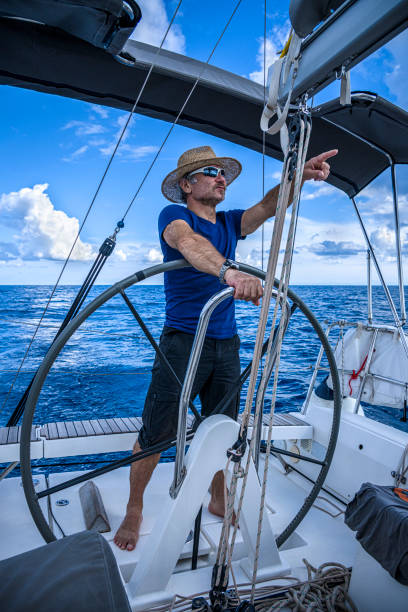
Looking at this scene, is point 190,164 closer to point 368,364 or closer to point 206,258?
point 206,258

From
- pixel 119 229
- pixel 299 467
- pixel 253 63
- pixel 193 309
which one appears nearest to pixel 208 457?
pixel 193 309

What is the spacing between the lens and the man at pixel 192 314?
1512 millimetres

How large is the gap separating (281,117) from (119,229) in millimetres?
1001

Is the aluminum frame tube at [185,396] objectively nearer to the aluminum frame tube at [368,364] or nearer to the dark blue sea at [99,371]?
the dark blue sea at [99,371]

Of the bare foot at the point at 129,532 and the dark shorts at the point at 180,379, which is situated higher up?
the dark shorts at the point at 180,379

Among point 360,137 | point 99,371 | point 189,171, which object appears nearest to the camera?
point 189,171

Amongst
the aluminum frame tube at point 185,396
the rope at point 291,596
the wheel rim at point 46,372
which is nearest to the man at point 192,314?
the wheel rim at point 46,372

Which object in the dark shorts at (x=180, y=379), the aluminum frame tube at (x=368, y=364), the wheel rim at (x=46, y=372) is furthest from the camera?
the aluminum frame tube at (x=368, y=364)

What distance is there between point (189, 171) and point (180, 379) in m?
0.79

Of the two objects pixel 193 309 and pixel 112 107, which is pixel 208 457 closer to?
pixel 193 309

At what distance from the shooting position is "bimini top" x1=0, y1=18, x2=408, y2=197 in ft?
5.57

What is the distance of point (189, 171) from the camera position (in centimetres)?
165

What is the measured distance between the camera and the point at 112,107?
81.2 inches

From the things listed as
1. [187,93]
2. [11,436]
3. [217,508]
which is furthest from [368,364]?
[11,436]
